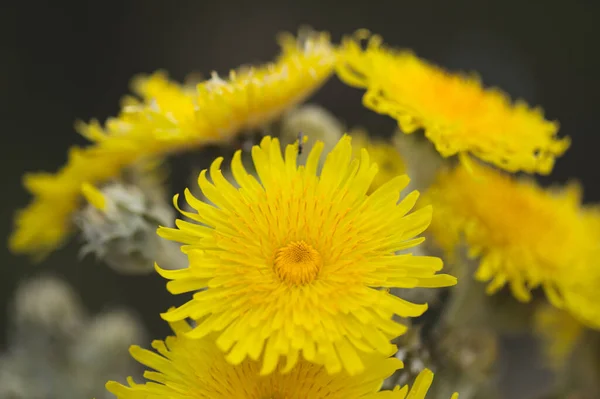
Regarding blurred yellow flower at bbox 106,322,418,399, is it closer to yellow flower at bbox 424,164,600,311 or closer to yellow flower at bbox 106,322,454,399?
yellow flower at bbox 106,322,454,399

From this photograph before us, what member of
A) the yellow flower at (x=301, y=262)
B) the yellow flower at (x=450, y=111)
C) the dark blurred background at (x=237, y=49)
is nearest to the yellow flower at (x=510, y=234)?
the yellow flower at (x=450, y=111)

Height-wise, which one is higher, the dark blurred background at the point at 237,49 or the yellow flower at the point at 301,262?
the dark blurred background at the point at 237,49

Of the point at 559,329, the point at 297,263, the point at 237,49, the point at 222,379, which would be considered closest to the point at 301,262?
the point at 297,263

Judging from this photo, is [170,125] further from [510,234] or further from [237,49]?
[237,49]

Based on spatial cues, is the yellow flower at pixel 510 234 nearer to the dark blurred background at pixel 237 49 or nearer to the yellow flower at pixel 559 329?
the yellow flower at pixel 559 329

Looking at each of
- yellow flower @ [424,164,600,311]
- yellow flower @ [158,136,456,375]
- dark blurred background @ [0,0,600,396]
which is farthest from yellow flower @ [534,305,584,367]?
dark blurred background @ [0,0,600,396]

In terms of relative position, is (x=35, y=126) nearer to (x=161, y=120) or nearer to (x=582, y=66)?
(x=161, y=120)
